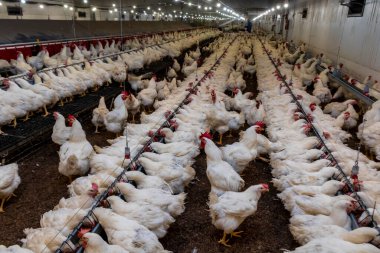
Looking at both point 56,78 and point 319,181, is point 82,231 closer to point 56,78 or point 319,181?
point 319,181

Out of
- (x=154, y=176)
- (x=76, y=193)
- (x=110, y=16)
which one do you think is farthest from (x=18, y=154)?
(x=110, y=16)

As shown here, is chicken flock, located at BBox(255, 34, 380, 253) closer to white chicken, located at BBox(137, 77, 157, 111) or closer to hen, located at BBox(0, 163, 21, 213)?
white chicken, located at BBox(137, 77, 157, 111)

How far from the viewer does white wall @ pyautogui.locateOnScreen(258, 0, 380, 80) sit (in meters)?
8.46

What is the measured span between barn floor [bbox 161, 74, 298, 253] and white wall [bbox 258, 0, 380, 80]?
5690mm

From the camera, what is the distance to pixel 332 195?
3570 millimetres

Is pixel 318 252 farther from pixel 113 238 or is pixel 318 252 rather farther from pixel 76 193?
pixel 76 193

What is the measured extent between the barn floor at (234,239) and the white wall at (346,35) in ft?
18.7

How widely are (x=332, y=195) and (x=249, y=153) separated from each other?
1.34 metres

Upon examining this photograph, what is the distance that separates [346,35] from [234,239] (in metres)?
9.69

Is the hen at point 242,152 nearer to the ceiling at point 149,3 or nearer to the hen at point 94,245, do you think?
the hen at point 94,245

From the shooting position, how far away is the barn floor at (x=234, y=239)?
11.7 ft

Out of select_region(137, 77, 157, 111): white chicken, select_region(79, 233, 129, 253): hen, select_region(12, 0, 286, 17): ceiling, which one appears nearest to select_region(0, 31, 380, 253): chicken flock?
select_region(79, 233, 129, 253): hen

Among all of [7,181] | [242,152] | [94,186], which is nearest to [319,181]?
[242,152]

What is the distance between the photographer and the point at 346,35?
10.9 meters
